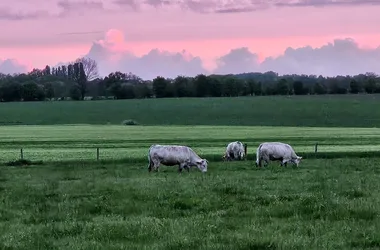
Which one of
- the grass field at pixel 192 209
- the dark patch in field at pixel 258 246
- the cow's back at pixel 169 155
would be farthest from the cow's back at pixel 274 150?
the dark patch in field at pixel 258 246

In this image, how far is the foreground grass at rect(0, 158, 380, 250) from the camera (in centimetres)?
1123

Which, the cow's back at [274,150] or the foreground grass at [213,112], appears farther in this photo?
the foreground grass at [213,112]

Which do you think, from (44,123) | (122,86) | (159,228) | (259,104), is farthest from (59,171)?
(122,86)

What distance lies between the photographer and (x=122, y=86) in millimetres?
168500

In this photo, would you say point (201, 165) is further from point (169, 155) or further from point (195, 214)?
point (195, 214)

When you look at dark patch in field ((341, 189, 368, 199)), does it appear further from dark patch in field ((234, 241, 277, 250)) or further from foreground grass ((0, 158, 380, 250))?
dark patch in field ((234, 241, 277, 250))

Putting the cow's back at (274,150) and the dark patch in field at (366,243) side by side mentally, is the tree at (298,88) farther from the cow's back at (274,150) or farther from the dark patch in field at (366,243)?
the dark patch in field at (366,243)

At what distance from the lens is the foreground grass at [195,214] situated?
442 inches

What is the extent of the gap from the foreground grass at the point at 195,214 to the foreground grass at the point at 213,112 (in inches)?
3318

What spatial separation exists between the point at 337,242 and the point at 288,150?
21445 mm

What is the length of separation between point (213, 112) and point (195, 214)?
108046 millimetres

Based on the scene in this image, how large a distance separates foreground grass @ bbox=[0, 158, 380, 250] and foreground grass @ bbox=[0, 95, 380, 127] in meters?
84.3

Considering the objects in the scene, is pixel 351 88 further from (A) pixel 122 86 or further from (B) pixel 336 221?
(B) pixel 336 221

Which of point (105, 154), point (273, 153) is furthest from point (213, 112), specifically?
point (273, 153)
